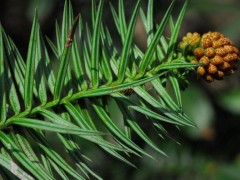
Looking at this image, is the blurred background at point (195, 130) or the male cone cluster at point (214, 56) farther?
the blurred background at point (195, 130)

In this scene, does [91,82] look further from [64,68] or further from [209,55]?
[209,55]

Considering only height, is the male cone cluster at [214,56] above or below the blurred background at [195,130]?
above

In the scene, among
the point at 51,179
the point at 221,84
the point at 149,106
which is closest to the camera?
the point at 51,179

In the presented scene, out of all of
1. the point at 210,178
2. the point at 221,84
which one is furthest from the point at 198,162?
the point at 221,84

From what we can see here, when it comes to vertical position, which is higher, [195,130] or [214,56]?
[214,56]
